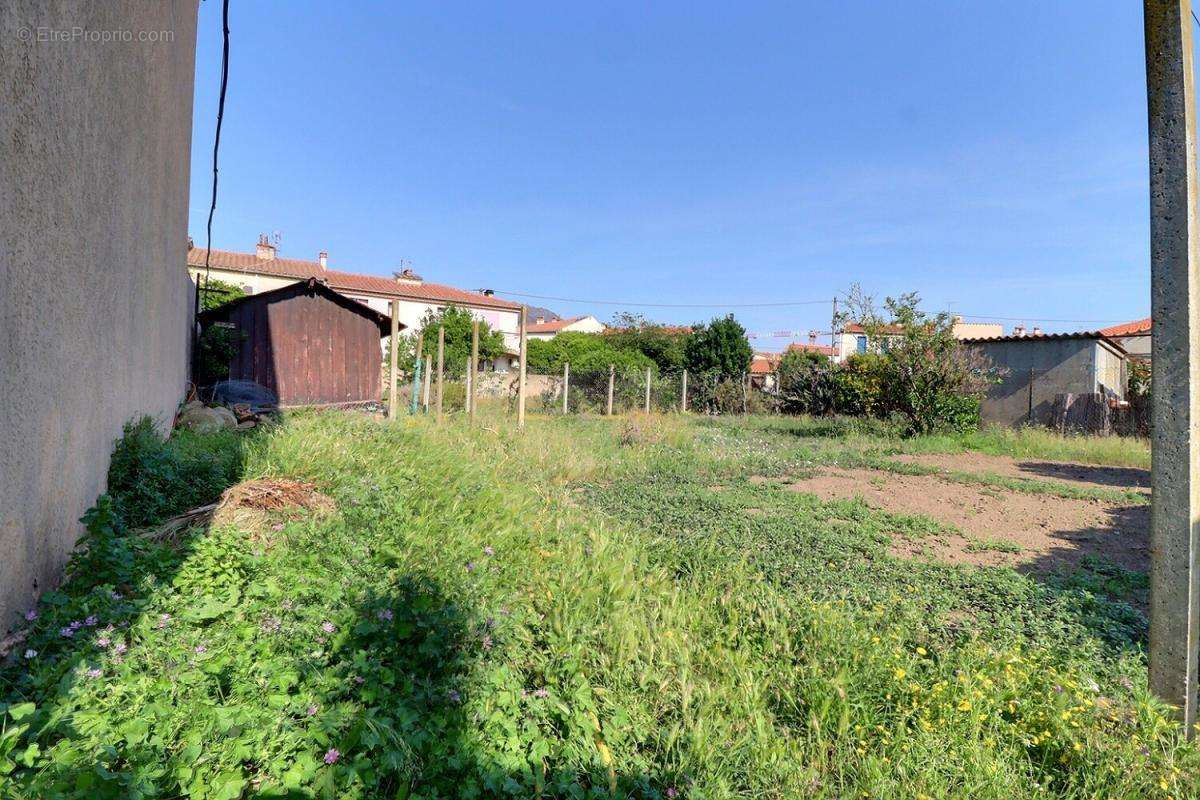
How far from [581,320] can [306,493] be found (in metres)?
52.6

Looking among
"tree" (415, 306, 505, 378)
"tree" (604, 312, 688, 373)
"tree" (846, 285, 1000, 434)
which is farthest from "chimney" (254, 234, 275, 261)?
"tree" (846, 285, 1000, 434)

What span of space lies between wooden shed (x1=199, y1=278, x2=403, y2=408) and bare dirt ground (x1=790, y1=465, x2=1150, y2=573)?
10.1 metres

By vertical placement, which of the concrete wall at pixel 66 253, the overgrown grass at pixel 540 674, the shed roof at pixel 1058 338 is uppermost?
the shed roof at pixel 1058 338

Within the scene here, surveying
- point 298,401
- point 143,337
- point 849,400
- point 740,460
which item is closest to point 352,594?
point 143,337

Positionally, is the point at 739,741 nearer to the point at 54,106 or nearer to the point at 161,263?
the point at 54,106

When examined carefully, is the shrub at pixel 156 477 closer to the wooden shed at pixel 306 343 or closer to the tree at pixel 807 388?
the wooden shed at pixel 306 343

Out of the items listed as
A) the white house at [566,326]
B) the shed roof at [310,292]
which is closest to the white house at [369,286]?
the white house at [566,326]

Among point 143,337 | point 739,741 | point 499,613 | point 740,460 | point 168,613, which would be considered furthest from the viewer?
point 740,460

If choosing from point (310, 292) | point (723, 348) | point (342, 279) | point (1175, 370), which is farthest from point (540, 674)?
point (342, 279)

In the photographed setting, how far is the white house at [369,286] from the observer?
98.1ft

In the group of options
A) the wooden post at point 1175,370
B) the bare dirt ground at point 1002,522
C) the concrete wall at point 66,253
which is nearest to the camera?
the concrete wall at point 66,253

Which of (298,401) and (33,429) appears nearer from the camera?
(33,429)

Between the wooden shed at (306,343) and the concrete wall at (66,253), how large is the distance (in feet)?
28.6

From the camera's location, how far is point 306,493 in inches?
128
